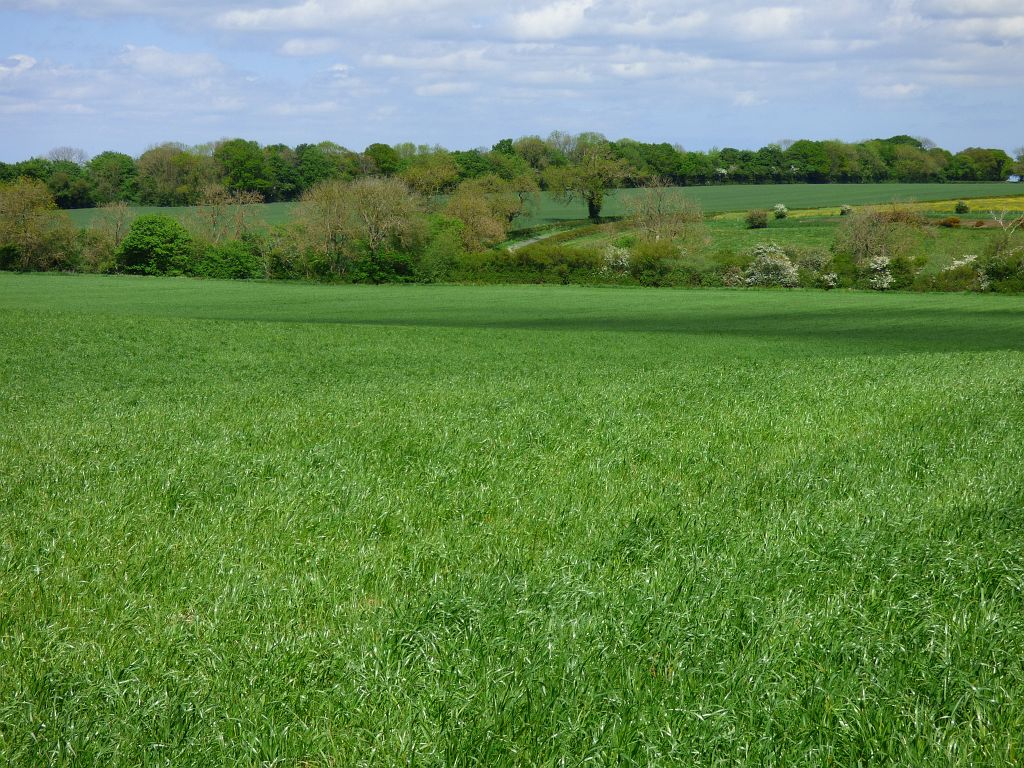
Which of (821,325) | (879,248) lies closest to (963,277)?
(879,248)

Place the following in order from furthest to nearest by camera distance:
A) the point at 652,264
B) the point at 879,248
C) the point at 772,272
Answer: the point at 879,248 < the point at 652,264 < the point at 772,272

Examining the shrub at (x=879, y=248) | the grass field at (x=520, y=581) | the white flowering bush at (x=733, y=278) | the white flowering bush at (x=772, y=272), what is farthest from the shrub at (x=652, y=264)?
the grass field at (x=520, y=581)

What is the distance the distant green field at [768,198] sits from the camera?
5453 inches

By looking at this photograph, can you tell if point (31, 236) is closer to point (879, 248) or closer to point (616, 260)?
point (616, 260)

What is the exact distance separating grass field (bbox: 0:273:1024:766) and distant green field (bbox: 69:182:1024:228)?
116534 mm

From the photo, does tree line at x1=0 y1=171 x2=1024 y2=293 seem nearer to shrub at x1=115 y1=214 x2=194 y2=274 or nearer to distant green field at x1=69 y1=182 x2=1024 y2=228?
shrub at x1=115 y1=214 x2=194 y2=274

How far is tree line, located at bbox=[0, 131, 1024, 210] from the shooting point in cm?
14325

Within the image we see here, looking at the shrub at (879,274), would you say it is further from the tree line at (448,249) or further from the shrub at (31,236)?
the shrub at (31,236)

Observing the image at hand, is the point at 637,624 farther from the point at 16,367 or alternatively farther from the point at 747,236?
the point at 747,236

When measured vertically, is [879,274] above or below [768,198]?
below

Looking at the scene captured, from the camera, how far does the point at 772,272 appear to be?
90688mm

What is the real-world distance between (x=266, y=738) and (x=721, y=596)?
3046 mm

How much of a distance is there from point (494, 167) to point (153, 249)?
66649 mm

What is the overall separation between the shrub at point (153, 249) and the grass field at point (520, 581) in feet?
311
